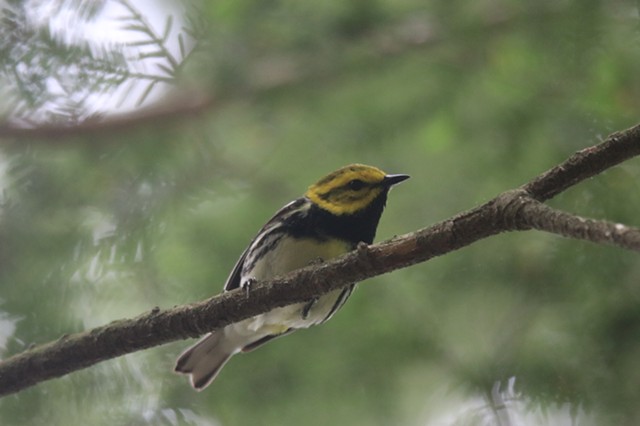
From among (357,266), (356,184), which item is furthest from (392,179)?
(357,266)

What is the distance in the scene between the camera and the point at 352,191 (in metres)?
1.75

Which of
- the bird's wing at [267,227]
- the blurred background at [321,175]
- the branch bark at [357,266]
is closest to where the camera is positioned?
the branch bark at [357,266]

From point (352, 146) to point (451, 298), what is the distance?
0.48m

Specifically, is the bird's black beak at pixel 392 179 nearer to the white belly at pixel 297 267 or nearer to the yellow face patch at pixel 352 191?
the yellow face patch at pixel 352 191

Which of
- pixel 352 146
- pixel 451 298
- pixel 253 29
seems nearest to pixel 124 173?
pixel 253 29

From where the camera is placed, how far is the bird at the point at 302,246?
63.0 inches

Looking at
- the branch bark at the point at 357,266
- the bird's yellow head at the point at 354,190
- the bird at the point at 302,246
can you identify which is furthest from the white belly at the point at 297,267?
the branch bark at the point at 357,266

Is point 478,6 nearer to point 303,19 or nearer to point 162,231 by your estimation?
point 303,19

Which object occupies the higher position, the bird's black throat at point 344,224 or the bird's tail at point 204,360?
the bird's black throat at point 344,224

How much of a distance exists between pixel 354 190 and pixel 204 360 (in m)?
0.50

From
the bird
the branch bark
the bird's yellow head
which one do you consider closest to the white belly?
the bird

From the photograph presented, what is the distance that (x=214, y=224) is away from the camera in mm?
1841

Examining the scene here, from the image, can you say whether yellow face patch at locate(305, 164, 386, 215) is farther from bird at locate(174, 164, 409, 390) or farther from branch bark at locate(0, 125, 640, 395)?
branch bark at locate(0, 125, 640, 395)

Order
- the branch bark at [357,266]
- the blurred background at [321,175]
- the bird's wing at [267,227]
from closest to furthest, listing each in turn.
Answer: the branch bark at [357,266] < the blurred background at [321,175] < the bird's wing at [267,227]
